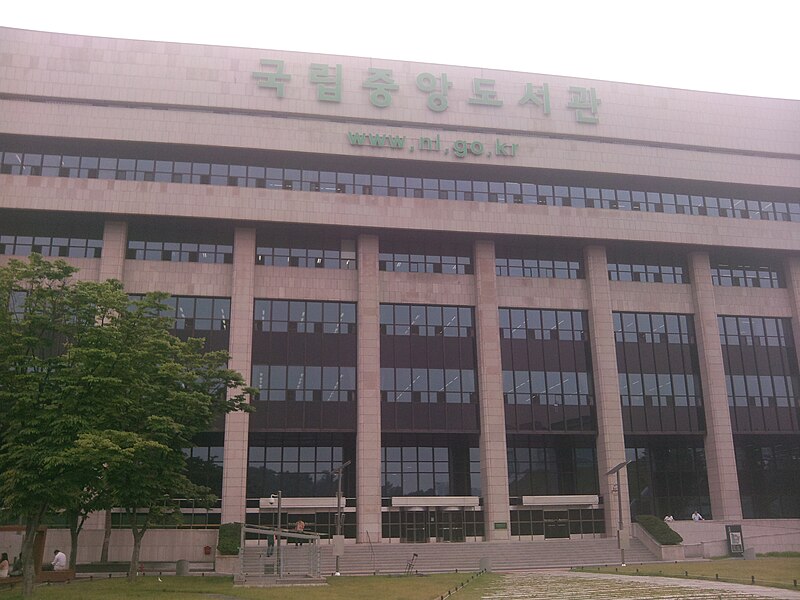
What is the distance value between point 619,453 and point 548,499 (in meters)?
6.53

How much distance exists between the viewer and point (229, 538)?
160 ft

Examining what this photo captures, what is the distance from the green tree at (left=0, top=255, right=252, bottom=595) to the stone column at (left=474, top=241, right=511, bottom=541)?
999 inches

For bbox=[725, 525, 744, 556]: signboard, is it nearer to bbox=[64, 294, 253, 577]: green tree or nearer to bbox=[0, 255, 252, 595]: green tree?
bbox=[64, 294, 253, 577]: green tree

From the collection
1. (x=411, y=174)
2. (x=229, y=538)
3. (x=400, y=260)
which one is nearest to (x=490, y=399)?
(x=400, y=260)

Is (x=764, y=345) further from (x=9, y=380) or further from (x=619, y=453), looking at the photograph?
(x=9, y=380)

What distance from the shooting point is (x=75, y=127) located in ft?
187

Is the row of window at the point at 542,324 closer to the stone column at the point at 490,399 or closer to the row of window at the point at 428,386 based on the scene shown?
the stone column at the point at 490,399

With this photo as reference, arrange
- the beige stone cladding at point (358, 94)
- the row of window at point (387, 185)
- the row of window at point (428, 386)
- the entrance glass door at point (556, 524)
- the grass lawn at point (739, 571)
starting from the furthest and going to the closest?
the entrance glass door at point (556, 524) → the row of window at point (428, 386) → the row of window at point (387, 185) → the beige stone cladding at point (358, 94) → the grass lawn at point (739, 571)

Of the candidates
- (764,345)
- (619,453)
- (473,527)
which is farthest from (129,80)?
(764,345)

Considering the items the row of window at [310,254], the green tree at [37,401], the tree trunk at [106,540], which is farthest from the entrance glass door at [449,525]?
the green tree at [37,401]

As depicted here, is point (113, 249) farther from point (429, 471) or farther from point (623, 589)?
point (623, 589)

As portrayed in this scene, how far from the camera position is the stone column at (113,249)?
185 ft

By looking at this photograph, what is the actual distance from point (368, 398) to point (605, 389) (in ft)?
60.9

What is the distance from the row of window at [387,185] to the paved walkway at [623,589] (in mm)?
34017
